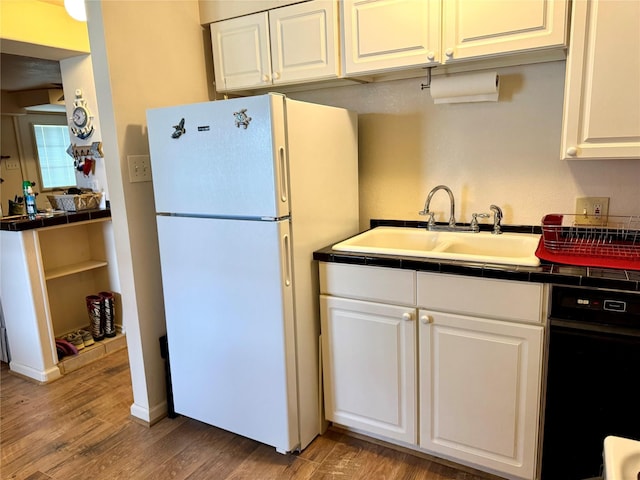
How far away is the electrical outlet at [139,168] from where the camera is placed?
2.06 meters

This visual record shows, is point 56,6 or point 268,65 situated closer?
point 268,65

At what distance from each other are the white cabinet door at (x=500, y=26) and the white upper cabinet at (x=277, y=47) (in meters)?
0.52

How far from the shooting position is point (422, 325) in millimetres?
1778

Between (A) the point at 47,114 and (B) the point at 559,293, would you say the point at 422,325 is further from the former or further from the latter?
(A) the point at 47,114

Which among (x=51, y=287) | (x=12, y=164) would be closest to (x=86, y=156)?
(x=51, y=287)

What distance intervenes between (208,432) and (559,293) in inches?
66.1

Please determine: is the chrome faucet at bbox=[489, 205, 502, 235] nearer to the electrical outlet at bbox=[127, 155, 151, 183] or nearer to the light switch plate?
the electrical outlet at bbox=[127, 155, 151, 183]

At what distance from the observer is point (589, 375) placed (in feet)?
4.99

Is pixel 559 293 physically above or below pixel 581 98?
below

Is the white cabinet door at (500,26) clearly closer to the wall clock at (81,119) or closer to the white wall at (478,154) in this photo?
the white wall at (478,154)

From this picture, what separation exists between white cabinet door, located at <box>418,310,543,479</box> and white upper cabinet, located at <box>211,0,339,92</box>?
4.09 ft

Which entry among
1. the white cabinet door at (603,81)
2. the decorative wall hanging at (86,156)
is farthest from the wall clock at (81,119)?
the white cabinet door at (603,81)

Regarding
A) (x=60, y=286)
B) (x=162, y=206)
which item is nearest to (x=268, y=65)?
(x=162, y=206)

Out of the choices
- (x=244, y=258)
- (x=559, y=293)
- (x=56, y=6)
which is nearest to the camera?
(x=559, y=293)
